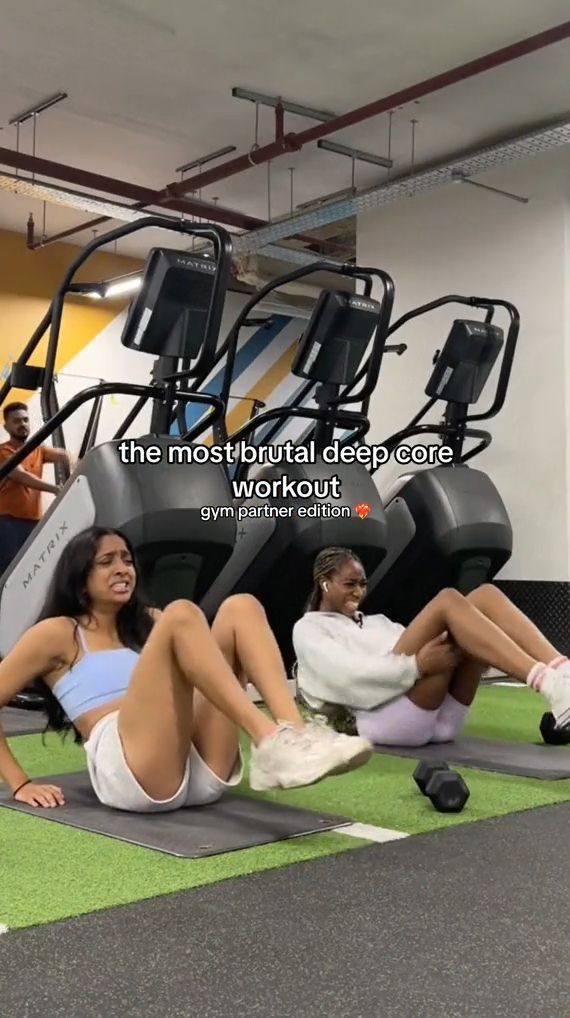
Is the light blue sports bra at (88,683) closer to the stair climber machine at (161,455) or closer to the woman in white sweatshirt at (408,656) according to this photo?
the woman in white sweatshirt at (408,656)

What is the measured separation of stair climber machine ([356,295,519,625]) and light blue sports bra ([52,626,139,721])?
256cm

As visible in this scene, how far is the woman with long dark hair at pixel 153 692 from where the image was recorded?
2379mm

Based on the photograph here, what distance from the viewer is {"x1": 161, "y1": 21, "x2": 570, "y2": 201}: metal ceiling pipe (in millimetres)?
5137

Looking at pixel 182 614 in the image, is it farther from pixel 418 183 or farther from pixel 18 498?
pixel 418 183

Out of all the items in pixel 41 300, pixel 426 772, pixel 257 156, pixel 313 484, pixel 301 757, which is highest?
pixel 257 156

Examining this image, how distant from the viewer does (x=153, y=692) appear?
2498 millimetres

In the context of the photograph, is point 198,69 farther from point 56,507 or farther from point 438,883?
point 438,883

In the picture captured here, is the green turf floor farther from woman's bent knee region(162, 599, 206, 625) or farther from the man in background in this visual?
the man in background

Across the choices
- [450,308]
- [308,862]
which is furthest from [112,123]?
[308,862]

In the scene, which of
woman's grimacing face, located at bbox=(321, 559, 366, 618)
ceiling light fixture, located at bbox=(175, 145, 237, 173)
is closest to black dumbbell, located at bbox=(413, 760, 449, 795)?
woman's grimacing face, located at bbox=(321, 559, 366, 618)

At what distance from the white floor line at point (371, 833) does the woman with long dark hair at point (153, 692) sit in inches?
12.9

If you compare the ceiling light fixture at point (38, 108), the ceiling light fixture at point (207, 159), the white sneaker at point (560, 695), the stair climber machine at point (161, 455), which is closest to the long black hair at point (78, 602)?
the stair climber machine at point (161, 455)

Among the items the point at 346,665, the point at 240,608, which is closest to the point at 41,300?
the point at 346,665

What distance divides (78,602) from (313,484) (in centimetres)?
197
